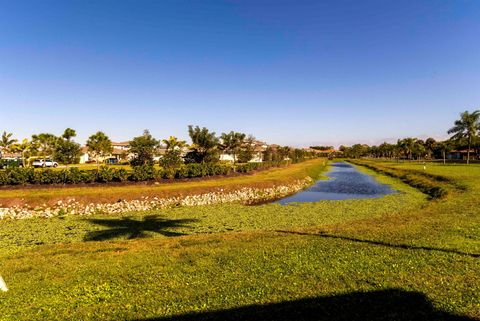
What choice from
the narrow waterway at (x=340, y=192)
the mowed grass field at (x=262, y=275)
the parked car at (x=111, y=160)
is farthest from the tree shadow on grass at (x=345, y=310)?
the parked car at (x=111, y=160)

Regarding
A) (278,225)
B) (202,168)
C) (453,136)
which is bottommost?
(278,225)

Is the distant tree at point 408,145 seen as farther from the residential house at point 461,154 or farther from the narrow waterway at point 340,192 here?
the narrow waterway at point 340,192

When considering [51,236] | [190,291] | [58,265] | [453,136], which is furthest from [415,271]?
[453,136]

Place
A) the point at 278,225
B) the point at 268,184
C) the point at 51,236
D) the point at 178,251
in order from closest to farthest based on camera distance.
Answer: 1. the point at 178,251
2. the point at 51,236
3. the point at 278,225
4. the point at 268,184

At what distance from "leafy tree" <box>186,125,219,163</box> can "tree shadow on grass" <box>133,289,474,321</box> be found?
63.7 metres

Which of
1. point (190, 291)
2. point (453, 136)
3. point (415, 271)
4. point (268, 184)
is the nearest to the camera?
point (190, 291)

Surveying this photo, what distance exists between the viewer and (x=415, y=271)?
1122 cm

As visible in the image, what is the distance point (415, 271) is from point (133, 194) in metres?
32.2

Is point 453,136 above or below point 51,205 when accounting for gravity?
above

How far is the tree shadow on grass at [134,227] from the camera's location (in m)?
22.0

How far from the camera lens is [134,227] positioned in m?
24.4

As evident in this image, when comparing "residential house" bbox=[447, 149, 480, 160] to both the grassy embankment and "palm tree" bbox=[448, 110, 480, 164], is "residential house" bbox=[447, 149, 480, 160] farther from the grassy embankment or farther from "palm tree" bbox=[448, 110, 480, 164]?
the grassy embankment

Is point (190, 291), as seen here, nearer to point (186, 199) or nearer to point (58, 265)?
point (58, 265)

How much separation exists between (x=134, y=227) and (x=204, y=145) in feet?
165
